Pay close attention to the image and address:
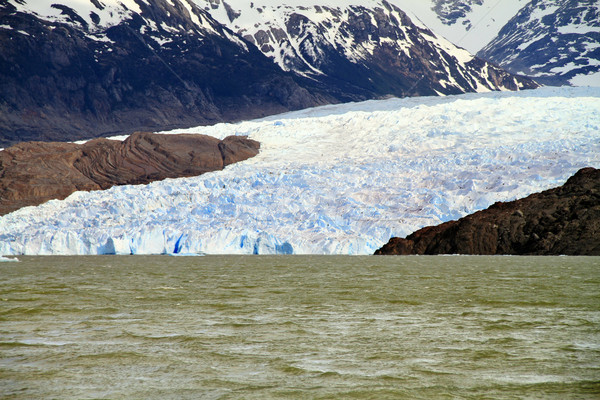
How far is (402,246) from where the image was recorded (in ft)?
107

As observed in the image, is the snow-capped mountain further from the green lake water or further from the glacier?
the green lake water

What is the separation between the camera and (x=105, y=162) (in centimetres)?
4881

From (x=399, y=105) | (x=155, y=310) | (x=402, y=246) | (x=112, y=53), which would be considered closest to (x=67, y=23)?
(x=112, y=53)

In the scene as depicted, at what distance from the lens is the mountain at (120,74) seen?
104438 mm

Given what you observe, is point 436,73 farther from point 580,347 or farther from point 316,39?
point 580,347

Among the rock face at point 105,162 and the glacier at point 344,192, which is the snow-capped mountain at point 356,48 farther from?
the glacier at point 344,192

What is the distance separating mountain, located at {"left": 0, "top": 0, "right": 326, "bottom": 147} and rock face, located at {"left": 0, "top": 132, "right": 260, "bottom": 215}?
159 feet

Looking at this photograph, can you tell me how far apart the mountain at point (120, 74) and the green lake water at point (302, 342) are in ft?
291

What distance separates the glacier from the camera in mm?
32062

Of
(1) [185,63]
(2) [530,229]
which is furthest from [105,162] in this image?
(1) [185,63]

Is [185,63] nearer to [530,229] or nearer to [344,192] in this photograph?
[344,192]

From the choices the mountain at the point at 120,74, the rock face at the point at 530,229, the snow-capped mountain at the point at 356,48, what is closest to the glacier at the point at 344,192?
the rock face at the point at 530,229

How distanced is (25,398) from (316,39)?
165262 millimetres

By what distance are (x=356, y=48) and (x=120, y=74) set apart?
7432 centimetres
